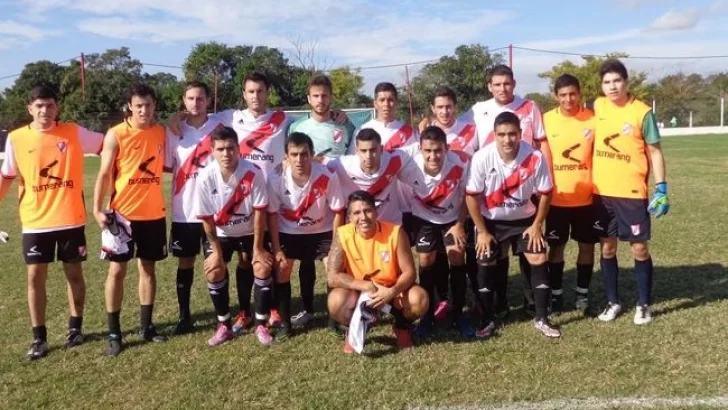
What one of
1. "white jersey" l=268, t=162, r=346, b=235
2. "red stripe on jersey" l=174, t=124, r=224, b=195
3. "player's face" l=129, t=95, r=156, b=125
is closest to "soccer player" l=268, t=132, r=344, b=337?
"white jersey" l=268, t=162, r=346, b=235

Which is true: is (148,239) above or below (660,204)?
below

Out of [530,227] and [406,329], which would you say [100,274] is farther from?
[530,227]

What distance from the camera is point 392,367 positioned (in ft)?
13.0

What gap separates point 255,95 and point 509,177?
6.70 ft

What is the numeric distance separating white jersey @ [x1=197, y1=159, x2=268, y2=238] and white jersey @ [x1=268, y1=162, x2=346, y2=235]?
5.2 inches

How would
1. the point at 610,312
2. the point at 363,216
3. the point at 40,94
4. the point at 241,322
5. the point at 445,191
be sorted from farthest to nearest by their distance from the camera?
1. the point at 241,322
2. the point at 610,312
3. the point at 445,191
4. the point at 40,94
5. the point at 363,216

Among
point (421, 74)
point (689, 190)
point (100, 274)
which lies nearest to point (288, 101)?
point (421, 74)

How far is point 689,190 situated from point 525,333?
9183 mm

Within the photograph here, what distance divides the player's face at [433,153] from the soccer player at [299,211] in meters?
0.69

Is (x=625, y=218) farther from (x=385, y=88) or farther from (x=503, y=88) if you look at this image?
(x=385, y=88)

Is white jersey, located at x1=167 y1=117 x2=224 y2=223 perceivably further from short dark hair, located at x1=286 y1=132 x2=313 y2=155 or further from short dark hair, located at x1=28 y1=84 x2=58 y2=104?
short dark hair, located at x1=28 y1=84 x2=58 y2=104

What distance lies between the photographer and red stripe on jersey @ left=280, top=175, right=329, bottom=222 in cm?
458

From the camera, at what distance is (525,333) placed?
14.8ft

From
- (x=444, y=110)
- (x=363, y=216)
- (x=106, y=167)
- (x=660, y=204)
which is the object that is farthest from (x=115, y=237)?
(x=660, y=204)
